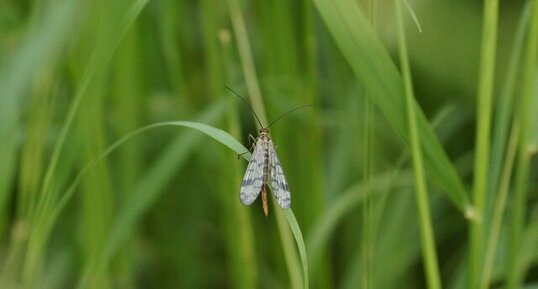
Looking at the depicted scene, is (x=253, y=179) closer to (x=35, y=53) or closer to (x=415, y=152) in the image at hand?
(x=415, y=152)

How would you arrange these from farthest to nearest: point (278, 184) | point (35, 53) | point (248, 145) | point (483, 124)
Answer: point (248, 145) → point (35, 53) → point (278, 184) → point (483, 124)

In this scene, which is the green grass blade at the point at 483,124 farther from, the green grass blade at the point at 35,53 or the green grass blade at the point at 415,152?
the green grass blade at the point at 35,53

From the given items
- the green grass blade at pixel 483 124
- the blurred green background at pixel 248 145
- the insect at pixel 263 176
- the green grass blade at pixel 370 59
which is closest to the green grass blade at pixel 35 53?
the blurred green background at pixel 248 145

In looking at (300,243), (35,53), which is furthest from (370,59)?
(35,53)

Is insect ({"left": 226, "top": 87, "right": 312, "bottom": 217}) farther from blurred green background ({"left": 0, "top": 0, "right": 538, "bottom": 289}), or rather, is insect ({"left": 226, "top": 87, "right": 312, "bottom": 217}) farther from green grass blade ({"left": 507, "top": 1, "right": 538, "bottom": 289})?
green grass blade ({"left": 507, "top": 1, "right": 538, "bottom": 289})

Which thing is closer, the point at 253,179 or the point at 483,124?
the point at 483,124

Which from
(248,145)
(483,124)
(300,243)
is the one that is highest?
(248,145)

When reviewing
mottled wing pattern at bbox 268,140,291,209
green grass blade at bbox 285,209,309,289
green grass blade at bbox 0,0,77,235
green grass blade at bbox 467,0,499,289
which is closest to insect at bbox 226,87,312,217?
mottled wing pattern at bbox 268,140,291,209

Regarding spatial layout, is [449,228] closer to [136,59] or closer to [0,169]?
[136,59]
